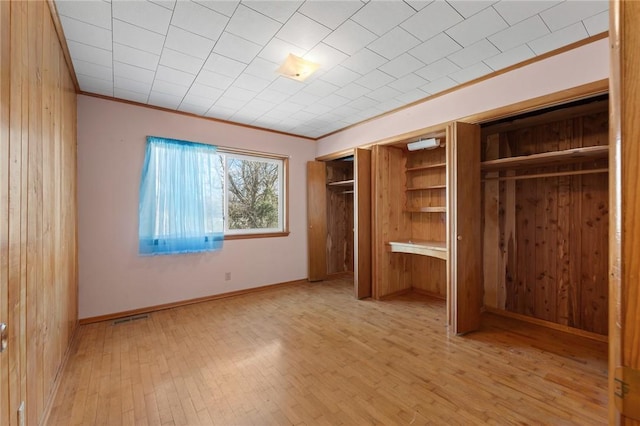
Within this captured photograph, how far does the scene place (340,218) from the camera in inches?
222

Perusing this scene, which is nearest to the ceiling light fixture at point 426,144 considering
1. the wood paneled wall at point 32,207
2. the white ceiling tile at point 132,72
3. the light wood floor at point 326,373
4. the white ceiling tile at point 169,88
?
Answer: the light wood floor at point 326,373

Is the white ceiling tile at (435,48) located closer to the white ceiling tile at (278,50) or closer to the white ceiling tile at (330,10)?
the white ceiling tile at (330,10)

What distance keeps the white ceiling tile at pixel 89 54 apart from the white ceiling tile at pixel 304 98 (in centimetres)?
174

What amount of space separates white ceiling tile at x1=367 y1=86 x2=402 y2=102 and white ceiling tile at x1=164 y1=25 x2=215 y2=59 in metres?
1.75

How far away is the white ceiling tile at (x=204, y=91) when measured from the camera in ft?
9.82

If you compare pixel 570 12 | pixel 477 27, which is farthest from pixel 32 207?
pixel 570 12

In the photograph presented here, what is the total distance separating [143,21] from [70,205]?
1819mm

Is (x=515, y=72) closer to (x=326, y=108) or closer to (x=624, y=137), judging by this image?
(x=326, y=108)

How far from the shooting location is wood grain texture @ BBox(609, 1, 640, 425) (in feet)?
1.31

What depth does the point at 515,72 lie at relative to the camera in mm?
2629

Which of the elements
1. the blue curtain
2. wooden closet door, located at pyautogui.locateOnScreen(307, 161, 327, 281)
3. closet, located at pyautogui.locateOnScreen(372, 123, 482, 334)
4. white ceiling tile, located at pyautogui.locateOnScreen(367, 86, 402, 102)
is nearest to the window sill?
the blue curtain

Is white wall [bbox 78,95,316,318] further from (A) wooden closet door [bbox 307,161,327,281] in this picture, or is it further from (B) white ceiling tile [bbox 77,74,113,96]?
(A) wooden closet door [bbox 307,161,327,281]

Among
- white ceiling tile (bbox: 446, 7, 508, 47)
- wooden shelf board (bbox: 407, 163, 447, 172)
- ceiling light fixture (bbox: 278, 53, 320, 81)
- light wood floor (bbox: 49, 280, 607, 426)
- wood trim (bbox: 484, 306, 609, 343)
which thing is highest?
white ceiling tile (bbox: 446, 7, 508, 47)

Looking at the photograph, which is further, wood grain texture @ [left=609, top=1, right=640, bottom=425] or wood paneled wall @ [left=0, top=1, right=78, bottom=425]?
wood paneled wall @ [left=0, top=1, right=78, bottom=425]
